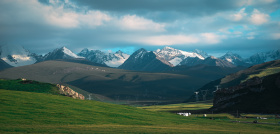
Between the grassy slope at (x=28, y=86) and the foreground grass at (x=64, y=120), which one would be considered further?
the grassy slope at (x=28, y=86)

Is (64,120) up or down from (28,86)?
down

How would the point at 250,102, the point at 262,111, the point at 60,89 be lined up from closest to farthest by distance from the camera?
the point at 60,89 → the point at 262,111 → the point at 250,102

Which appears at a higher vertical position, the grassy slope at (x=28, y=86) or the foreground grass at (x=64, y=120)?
the grassy slope at (x=28, y=86)

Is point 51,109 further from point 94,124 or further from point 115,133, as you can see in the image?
point 115,133

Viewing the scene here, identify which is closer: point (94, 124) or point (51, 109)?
point (94, 124)

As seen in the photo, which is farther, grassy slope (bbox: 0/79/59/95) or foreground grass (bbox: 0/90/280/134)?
grassy slope (bbox: 0/79/59/95)

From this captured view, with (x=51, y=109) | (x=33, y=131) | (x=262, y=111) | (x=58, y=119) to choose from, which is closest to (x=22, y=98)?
(x=51, y=109)

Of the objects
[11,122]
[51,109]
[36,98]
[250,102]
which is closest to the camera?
[11,122]

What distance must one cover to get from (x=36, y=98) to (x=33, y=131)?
38658 mm

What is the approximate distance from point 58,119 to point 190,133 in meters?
28.8

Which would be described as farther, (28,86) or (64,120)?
(28,86)

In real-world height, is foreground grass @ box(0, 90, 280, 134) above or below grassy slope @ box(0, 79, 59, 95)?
below

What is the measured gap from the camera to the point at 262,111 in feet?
588

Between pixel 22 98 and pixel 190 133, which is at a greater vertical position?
pixel 22 98
